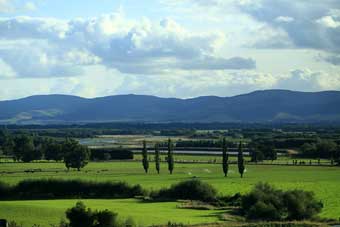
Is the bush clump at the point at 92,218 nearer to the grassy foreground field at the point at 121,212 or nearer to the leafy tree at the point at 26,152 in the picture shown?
the grassy foreground field at the point at 121,212

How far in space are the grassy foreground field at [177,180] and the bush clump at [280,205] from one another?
6.38 feet

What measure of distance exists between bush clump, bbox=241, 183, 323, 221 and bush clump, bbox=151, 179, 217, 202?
12.3 m

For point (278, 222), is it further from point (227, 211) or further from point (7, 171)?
point (7, 171)

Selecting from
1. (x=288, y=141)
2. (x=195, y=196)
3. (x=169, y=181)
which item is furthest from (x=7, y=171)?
(x=288, y=141)

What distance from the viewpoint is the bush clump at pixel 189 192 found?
91.6 meters

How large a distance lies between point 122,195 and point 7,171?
39.1 metres

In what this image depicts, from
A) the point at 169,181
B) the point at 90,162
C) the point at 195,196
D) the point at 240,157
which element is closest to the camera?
the point at 195,196

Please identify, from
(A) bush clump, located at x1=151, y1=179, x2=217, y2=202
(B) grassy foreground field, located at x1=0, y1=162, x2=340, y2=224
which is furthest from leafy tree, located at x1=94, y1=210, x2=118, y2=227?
(A) bush clump, located at x1=151, y1=179, x2=217, y2=202

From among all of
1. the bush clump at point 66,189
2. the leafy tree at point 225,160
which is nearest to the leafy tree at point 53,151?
the leafy tree at point 225,160

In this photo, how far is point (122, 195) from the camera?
318 ft

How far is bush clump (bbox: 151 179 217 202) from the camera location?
91.6 m

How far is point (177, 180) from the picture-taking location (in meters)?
109

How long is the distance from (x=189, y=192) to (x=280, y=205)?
60.5ft

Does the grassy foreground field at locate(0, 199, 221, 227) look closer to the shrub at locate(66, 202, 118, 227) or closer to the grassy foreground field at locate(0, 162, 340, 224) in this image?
the grassy foreground field at locate(0, 162, 340, 224)
